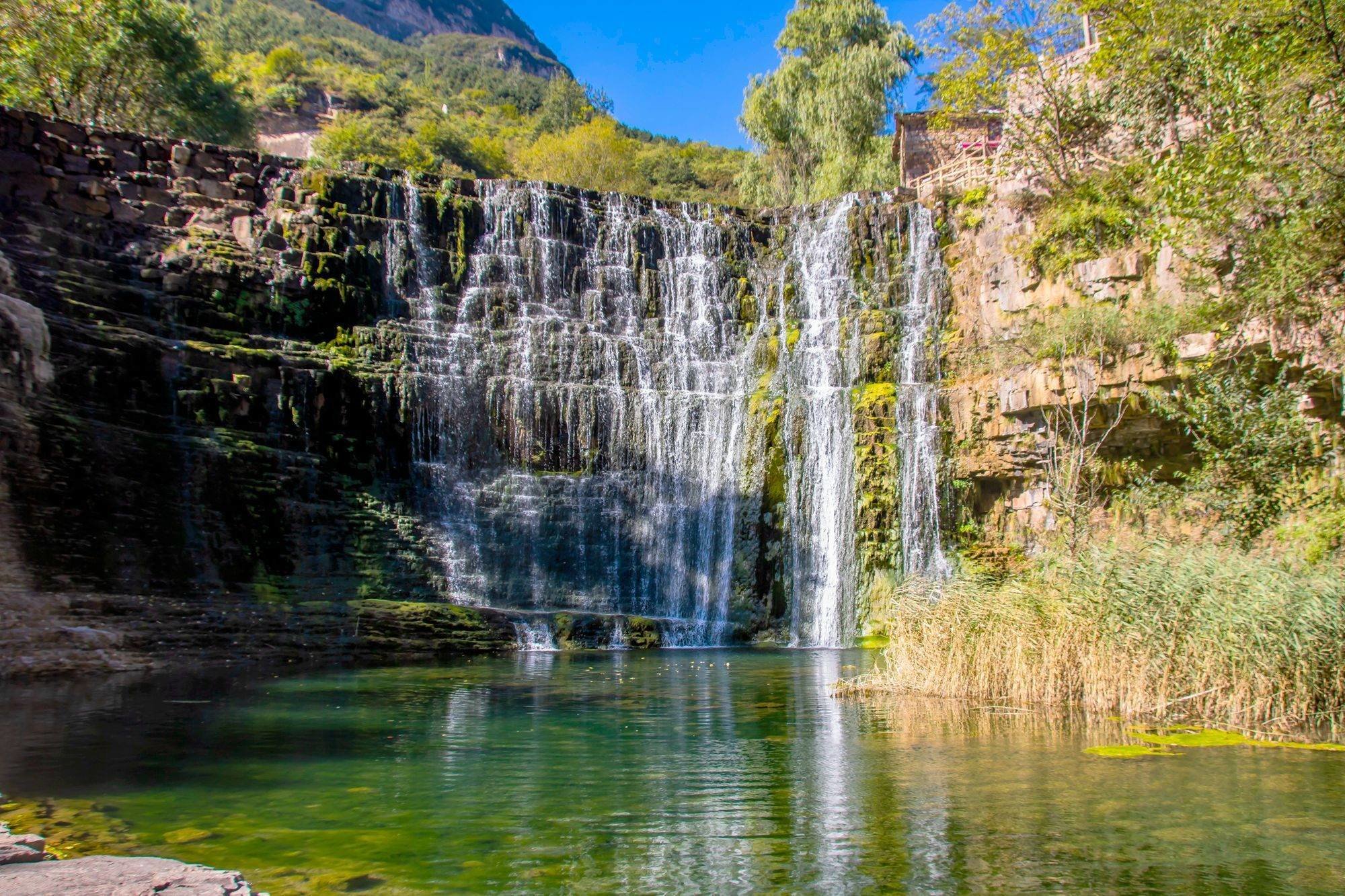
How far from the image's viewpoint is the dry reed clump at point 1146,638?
9.03 meters

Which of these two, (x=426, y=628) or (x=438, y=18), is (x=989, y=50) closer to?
(x=426, y=628)

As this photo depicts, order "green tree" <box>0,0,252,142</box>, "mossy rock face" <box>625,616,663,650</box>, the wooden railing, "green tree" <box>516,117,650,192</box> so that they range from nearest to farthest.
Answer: "mossy rock face" <box>625,616,663,650</box> < the wooden railing < "green tree" <box>0,0,252,142</box> < "green tree" <box>516,117,650,192</box>

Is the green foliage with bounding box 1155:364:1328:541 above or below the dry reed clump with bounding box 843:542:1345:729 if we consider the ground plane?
above

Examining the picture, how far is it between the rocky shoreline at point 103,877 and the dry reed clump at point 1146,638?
842 cm

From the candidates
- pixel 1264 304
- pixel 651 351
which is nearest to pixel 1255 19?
pixel 1264 304

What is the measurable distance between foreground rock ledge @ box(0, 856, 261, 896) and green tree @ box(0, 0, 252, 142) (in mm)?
31838

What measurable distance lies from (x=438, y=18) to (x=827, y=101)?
11612 cm

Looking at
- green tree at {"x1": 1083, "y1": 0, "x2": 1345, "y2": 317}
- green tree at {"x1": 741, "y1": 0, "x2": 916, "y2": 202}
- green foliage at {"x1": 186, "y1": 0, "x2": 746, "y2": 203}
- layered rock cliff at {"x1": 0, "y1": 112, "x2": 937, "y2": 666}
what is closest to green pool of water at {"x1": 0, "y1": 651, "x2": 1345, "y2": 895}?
green tree at {"x1": 1083, "y1": 0, "x2": 1345, "y2": 317}

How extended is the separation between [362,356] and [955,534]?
1495cm

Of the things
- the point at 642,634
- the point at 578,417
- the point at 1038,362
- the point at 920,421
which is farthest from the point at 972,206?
the point at 642,634

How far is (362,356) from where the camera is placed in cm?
2439

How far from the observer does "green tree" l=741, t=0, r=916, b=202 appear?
1564 inches

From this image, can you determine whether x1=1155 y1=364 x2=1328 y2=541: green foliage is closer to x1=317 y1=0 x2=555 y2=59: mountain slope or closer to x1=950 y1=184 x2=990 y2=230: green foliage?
x1=950 y1=184 x2=990 y2=230: green foliage

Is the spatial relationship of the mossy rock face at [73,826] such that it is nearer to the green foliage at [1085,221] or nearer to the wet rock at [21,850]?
the wet rock at [21,850]
